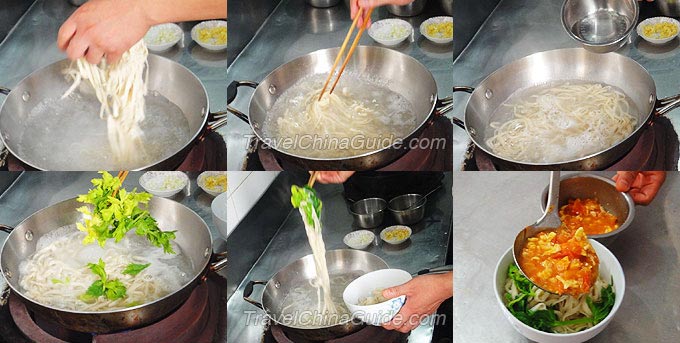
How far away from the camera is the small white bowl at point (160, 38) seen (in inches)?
104

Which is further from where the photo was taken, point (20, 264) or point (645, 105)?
point (20, 264)

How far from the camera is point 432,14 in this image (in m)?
2.61

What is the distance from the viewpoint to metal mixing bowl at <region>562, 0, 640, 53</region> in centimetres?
254

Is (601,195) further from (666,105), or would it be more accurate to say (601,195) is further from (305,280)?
(305,280)

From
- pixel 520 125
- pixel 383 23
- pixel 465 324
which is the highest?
pixel 383 23

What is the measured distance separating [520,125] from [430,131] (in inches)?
10.5

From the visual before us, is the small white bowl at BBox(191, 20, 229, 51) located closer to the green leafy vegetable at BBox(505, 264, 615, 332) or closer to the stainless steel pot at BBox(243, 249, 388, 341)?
the stainless steel pot at BBox(243, 249, 388, 341)

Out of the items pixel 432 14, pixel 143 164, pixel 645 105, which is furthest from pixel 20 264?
pixel 645 105

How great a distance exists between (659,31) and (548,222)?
66 cm

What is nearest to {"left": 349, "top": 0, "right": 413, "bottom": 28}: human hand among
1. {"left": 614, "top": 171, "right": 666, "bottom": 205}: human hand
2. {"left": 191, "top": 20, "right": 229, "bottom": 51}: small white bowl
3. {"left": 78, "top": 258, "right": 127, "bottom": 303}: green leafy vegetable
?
{"left": 191, "top": 20, "right": 229, "bottom": 51}: small white bowl

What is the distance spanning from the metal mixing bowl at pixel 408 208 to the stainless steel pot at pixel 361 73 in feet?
0.49

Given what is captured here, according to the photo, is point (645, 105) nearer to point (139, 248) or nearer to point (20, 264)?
point (139, 248)
